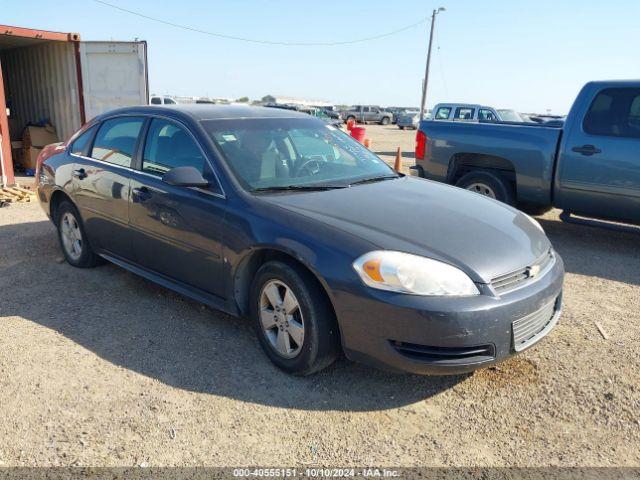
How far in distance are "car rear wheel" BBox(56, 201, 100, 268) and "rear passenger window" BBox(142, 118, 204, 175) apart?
1.34 meters

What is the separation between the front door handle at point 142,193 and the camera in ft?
13.4

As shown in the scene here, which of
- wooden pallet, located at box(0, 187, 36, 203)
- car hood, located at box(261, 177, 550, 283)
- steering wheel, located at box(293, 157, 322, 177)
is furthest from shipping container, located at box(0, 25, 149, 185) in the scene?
car hood, located at box(261, 177, 550, 283)

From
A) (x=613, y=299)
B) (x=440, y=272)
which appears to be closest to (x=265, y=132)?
(x=440, y=272)

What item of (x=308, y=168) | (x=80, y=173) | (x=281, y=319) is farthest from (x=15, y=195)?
(x=281, y=319)

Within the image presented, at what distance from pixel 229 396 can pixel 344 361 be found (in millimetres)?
798

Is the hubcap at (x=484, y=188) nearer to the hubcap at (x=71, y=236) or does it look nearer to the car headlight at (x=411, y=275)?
the car headlight at (x=411, y=275)

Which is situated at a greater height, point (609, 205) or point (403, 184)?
point (403, 184)

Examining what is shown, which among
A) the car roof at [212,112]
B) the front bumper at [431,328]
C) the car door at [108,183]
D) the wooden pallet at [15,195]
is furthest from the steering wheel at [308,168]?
the wooden pallet at [15,195]

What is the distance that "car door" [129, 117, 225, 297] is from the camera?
362 cm

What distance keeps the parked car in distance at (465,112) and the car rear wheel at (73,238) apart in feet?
45.8

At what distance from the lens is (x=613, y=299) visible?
4.68m

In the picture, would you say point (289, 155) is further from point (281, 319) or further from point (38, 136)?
point (38, 136)

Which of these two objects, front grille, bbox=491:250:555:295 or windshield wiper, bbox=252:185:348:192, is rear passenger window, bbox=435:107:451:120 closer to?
windshield wiper, bbox=252:185:348:192

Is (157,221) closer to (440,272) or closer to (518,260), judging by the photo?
(440,272)
